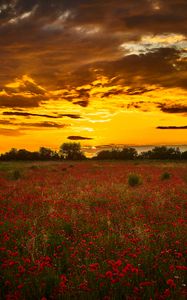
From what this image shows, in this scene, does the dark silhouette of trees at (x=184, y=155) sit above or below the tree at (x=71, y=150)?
below

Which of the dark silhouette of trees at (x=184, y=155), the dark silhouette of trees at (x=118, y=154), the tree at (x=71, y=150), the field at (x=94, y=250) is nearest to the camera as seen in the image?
the field at (x=94, y=250)

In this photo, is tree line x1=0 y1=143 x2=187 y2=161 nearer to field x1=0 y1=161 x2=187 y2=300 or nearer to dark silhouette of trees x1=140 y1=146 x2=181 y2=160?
dark silhouette of trees x1=140 y1=146 x2=181 y2=160

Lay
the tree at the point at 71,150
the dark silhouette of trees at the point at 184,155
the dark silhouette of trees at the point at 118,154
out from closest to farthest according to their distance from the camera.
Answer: the dark silhouette of trees at the point at 184,155 < the dark silhouette of trees at the point at 118,154 < the tree at the point at 71,150

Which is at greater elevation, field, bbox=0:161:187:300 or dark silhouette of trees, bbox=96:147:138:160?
dark silhouette of trees, bbox=96:147:138:160

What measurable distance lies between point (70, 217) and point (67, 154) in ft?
367

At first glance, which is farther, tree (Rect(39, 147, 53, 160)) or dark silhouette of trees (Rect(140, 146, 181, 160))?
tree (Rect(39, 147, 53, 160))

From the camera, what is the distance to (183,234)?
298 inches

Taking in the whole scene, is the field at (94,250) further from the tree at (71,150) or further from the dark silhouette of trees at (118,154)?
the tree at (71,150)

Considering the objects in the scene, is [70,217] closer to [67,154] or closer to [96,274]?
[96,274]

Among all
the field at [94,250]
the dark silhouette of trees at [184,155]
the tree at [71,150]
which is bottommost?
the field at [94,250]

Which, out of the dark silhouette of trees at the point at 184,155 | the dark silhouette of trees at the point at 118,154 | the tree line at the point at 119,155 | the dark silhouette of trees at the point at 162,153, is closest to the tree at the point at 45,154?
the tree line at the point at 119,155

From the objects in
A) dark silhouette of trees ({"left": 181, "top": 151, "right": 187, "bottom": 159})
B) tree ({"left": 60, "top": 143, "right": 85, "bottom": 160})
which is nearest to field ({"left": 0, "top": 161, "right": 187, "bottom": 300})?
dark silhouette of trees ({"left": 181, "top": 151, "right": 187, "bottom": 159})

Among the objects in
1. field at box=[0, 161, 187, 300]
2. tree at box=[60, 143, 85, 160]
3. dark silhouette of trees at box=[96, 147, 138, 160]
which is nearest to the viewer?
field at box=[0, 161, 187, 300]

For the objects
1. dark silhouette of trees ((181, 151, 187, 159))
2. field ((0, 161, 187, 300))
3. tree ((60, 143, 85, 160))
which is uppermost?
tree ((60, 143, 85, 160))
